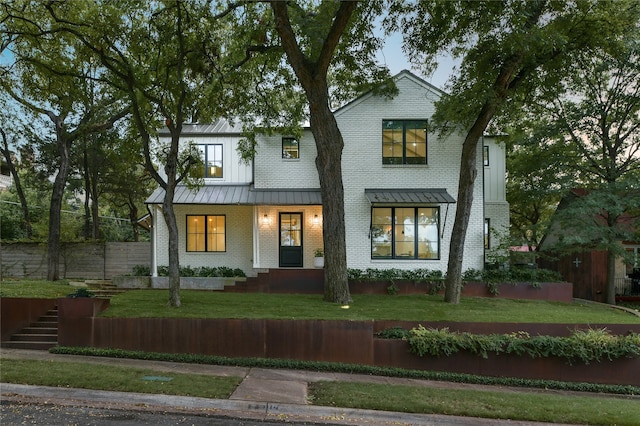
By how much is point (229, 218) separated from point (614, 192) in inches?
598

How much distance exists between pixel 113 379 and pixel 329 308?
516 cm

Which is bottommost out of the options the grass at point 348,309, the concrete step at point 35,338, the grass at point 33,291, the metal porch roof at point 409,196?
the concrete step at point 35,338

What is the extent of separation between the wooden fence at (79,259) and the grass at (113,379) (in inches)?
427

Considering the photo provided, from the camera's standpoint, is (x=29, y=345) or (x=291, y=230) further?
(x=291, y=230)

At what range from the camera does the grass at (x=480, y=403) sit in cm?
620

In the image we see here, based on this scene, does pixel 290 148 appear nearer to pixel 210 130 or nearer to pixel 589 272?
pixel 210 130

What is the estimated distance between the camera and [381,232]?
15672 mm

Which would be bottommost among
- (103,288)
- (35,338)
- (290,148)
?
(35,338)

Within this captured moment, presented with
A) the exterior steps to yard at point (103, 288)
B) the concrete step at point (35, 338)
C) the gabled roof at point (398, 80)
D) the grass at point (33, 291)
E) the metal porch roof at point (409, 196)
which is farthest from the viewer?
the gabled roof at point (398, 80)

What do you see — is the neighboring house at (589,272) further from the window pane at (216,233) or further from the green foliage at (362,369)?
→ the window pane at (216,233)

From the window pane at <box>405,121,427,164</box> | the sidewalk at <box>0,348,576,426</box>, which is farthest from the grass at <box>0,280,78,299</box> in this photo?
the window pane at <box>405,121,427,164</box>

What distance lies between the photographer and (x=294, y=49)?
10602 millimetres

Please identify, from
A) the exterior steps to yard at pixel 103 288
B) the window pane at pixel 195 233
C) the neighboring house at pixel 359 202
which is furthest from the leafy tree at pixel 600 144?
the exterior steps to yard at pixel 103 288

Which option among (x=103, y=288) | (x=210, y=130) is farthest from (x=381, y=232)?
(x=103, y=288)
